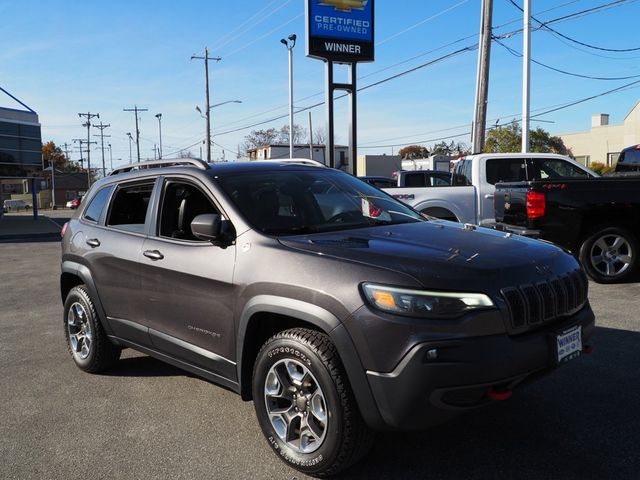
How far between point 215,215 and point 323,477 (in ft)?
5.43

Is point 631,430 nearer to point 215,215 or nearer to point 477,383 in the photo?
point 477,383

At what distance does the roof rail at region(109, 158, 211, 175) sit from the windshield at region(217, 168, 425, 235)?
0.30 metres

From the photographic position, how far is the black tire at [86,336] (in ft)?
16.1

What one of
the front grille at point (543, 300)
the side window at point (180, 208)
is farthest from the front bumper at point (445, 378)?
the side window at point (180, 208)

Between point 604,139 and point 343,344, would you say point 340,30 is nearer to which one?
point 343,344

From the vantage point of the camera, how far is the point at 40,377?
5031 millimetres

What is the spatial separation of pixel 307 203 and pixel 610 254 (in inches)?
235

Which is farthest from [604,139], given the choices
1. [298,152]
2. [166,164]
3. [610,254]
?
[166,164]

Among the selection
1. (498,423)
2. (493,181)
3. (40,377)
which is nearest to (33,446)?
(40,377)

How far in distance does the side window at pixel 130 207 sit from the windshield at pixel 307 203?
0.92 m

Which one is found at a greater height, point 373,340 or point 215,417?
point 373,340

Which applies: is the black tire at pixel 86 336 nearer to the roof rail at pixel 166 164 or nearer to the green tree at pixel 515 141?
the roof rail at pixel 166 164

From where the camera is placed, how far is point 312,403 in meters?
3.14

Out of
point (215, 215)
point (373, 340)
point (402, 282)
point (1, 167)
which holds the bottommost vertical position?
point (373, 340)
